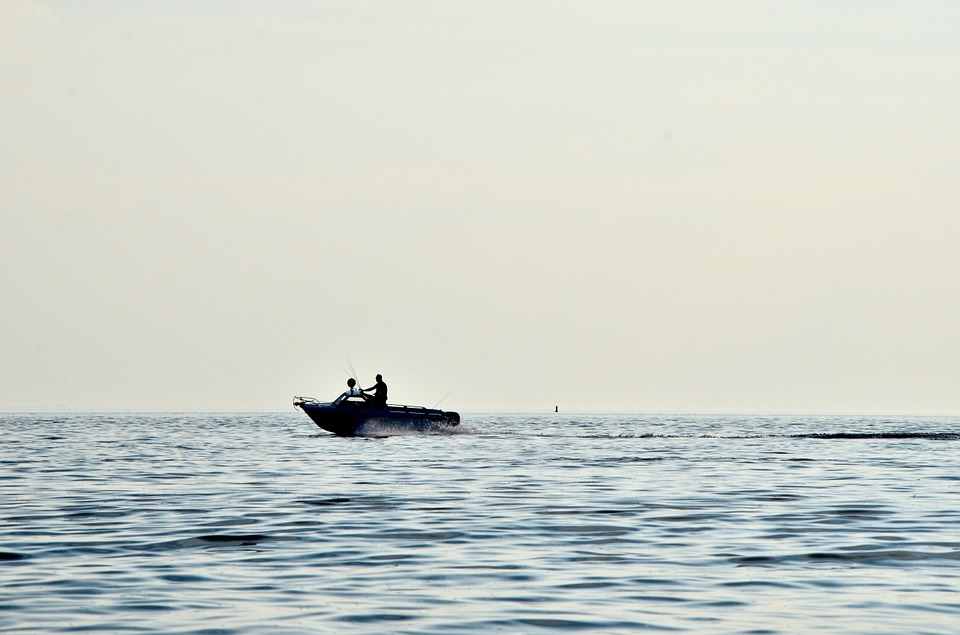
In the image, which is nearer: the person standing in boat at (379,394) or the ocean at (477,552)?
the ocean at (477,552)

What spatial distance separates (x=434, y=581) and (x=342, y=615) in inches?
104

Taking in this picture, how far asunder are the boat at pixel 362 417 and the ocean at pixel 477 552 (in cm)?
2347

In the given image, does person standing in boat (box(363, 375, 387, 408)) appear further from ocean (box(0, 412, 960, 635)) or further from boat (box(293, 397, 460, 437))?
ocean (box(0, 412, 960, 635))

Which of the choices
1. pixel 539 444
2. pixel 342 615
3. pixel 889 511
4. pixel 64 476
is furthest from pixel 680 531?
pixel 539 444

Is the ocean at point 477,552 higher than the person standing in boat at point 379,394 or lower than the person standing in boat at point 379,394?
lower

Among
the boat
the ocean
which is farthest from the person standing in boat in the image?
the ocean

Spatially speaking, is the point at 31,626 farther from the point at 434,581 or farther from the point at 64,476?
the point at 64,476

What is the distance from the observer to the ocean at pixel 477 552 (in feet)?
47.5

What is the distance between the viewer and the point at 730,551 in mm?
19844

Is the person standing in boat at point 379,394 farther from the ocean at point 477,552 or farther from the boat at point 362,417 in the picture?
the ocean at point 477,552

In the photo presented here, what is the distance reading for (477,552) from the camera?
19797mm

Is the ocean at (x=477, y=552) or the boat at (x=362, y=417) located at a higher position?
the boat at (x=362, y=417)

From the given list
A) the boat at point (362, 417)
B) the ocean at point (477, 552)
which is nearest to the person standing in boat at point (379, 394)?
the boat at point (362, 417)

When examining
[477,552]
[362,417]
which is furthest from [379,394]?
[477,552]
